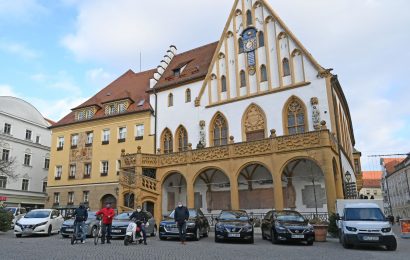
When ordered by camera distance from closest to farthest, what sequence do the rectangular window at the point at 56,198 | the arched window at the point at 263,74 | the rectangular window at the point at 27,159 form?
the arched window at the point at 263,74 → the rectangular window at the point at 56,198 → the rectangular window at the point at 27,159

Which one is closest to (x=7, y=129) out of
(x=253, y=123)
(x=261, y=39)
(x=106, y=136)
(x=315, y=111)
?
(x=106, y=136)

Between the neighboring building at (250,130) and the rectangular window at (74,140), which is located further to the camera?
the rectangular window at (74,140)

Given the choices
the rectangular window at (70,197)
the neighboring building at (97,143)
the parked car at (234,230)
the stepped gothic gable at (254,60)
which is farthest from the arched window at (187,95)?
the parked car at (234,230)

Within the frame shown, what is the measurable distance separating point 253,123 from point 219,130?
3209 millimetres

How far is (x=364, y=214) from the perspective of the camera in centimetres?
1536

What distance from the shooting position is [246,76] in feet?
94.6

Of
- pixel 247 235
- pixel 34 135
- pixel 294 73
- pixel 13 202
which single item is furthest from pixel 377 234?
pixel 34 135

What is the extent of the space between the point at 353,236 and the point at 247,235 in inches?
174

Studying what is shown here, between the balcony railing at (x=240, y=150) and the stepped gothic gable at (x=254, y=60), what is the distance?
5.17 m

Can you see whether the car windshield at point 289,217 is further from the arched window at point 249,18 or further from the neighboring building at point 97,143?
the arched window at point 249,18

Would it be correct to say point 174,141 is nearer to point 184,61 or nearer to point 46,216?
point 184,61

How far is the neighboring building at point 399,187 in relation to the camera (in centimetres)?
7225

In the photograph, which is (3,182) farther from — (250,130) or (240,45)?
(240,45)

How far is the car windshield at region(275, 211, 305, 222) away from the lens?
53.7ft
